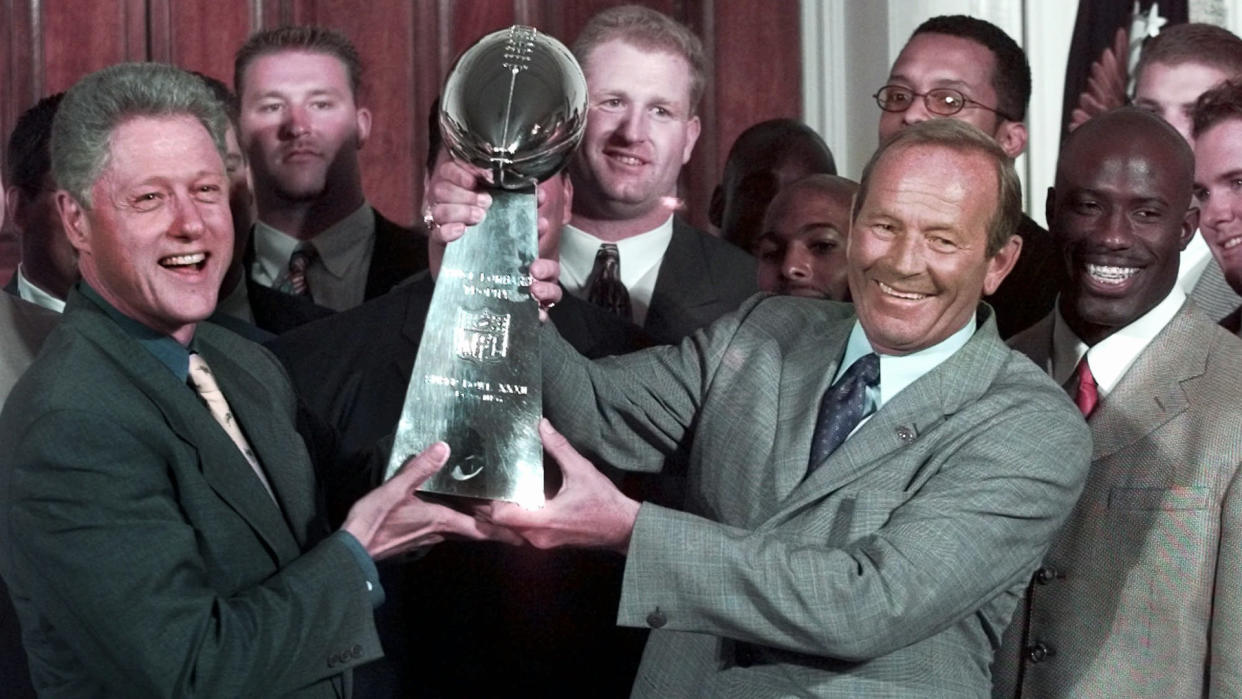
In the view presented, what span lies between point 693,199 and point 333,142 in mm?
1375

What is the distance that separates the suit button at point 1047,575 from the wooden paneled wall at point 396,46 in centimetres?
237

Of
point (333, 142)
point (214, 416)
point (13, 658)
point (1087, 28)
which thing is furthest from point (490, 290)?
point (1087, 28)

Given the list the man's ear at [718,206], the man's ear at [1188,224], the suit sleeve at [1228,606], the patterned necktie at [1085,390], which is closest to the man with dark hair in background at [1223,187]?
the man's ear at [1188,224]

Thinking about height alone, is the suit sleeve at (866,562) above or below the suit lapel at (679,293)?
below

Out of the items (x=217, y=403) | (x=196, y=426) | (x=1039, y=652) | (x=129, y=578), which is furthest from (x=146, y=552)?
(x=1039, y=652)

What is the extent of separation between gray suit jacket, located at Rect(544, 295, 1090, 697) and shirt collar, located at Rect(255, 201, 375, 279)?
53.1 inches

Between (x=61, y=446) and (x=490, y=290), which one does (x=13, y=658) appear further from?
(x=490, y=290)

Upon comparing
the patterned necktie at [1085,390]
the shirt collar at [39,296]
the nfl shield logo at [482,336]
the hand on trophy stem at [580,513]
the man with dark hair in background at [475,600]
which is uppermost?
the nfl shield logo at [482,336]

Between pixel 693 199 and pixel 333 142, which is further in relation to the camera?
pixel 693 199

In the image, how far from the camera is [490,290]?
2.46 m

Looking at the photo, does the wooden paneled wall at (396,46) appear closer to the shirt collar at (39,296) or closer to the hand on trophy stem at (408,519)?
the shirt collar at (39,296)

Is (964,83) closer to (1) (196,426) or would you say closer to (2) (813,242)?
(2) (813,242)

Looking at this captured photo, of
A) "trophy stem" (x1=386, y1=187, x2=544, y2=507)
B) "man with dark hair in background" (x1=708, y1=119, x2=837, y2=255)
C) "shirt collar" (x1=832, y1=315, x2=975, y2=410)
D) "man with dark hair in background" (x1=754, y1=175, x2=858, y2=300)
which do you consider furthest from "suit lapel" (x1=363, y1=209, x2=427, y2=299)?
"shirt collar" (x1=832, y1=315, x2=975, y2=410)

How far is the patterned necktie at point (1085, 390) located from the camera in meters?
2.79
